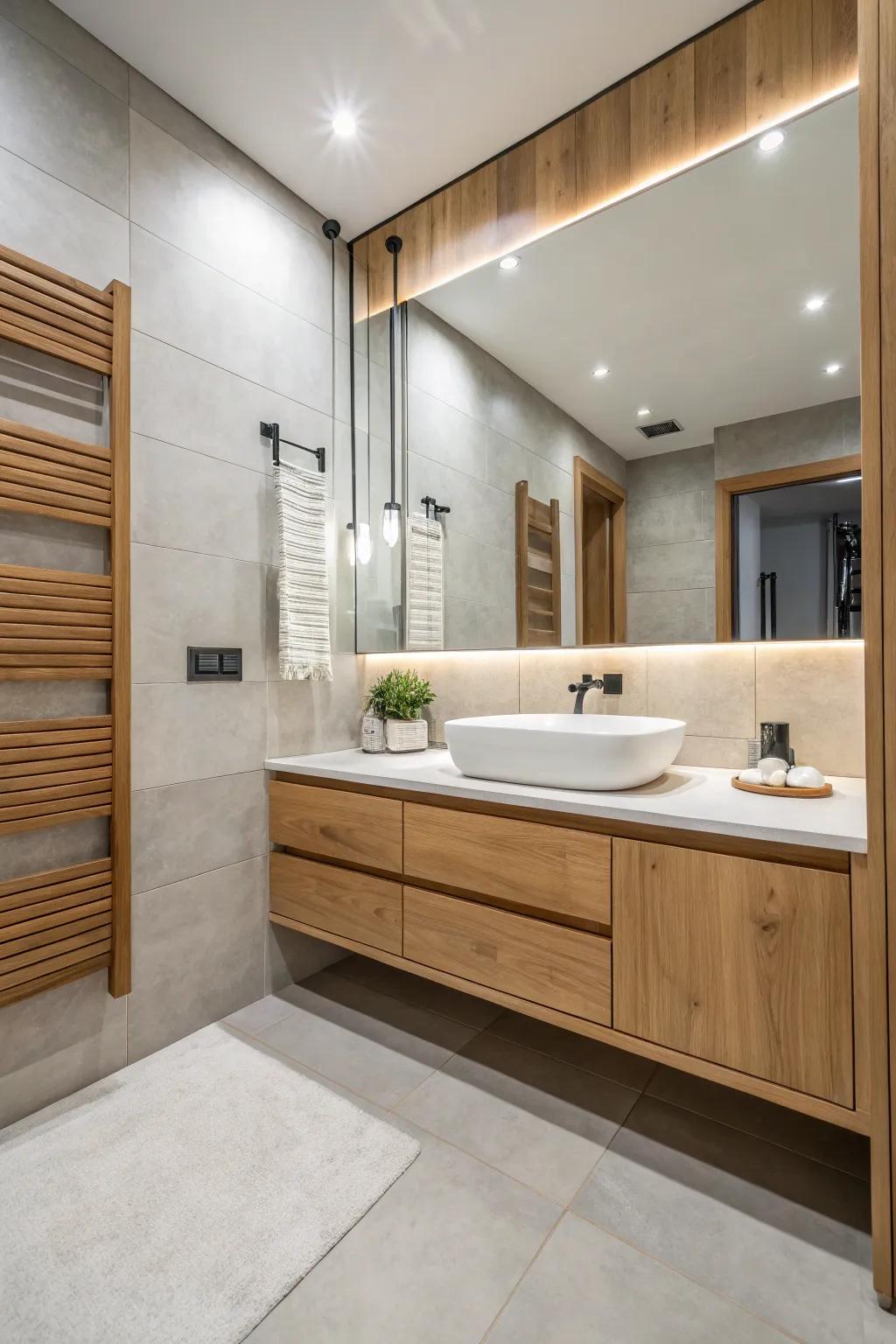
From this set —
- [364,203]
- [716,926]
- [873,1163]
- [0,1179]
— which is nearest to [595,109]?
[364,203]

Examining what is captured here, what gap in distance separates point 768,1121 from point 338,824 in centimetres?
136

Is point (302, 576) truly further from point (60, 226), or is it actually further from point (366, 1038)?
point (366, 1038)

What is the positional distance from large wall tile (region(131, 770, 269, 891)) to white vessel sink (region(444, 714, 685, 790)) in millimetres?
781

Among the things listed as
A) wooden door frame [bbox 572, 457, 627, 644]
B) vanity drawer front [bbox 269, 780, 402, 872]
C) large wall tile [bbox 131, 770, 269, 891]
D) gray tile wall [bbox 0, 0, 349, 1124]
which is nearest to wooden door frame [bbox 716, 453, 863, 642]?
wooden door frame [bbox 572, 457, 627, 644]

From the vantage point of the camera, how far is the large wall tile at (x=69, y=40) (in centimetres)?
163

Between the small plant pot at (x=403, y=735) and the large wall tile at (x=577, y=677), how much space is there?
397 mm

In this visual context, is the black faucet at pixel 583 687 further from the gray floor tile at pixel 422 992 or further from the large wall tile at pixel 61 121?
the large wall tile at pixel 61 121

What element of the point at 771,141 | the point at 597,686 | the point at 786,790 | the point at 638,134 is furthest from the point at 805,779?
the point at 638,134

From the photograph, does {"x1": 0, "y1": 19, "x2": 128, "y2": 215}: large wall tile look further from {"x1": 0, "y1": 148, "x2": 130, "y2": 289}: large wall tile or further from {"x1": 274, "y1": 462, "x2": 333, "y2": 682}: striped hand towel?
{"x1": 274, "y1": 462, "x2": 333, "y2": 682}: striped hand towel

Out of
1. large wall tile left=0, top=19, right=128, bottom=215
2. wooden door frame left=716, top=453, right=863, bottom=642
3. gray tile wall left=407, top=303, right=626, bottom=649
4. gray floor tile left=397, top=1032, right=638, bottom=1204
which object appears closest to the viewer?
gray floor tile left=397, top=1032, right=638, bottom=1204

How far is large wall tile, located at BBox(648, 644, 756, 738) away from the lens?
1902mm

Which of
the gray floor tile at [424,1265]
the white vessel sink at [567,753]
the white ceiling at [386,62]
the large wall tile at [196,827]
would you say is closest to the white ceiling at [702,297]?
the white ceiling at [386,62]

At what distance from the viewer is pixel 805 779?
1568 millimetres

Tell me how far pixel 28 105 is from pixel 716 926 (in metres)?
2.50
